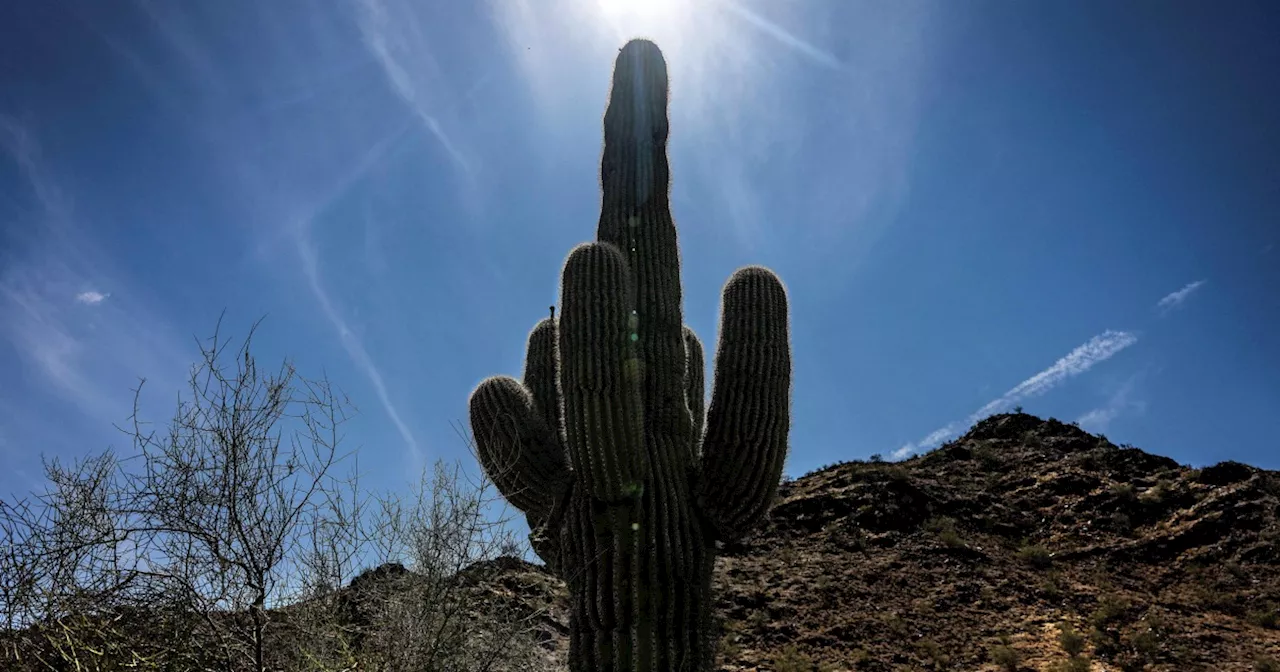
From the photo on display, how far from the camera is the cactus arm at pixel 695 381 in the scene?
7.90 meters

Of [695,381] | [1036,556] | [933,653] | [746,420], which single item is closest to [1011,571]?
[1036,556]

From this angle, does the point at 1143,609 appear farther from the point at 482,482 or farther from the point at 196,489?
the point at 196,489

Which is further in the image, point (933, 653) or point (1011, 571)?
point (1011, 571)

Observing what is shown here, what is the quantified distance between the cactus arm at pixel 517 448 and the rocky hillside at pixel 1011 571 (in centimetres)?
224

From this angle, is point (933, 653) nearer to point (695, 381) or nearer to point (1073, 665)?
point (1073, 665)

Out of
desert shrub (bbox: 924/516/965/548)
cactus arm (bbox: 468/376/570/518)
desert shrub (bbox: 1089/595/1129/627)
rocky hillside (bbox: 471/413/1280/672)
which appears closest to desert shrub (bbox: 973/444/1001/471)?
rocky hillside (bbox: 471/413/1280/672)

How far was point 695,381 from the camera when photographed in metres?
8.20

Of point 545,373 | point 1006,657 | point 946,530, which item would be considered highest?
point 946,530

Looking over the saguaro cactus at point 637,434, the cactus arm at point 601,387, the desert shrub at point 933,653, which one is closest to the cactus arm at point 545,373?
the saguaro cactus at point 637,434

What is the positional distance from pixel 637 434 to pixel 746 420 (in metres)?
0.99

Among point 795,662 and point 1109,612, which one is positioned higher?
point 1109,612

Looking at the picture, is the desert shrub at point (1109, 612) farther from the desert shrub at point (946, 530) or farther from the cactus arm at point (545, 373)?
the cactus arm at point (545, 373)

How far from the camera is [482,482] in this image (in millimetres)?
5840

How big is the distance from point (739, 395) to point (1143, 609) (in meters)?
8.19
